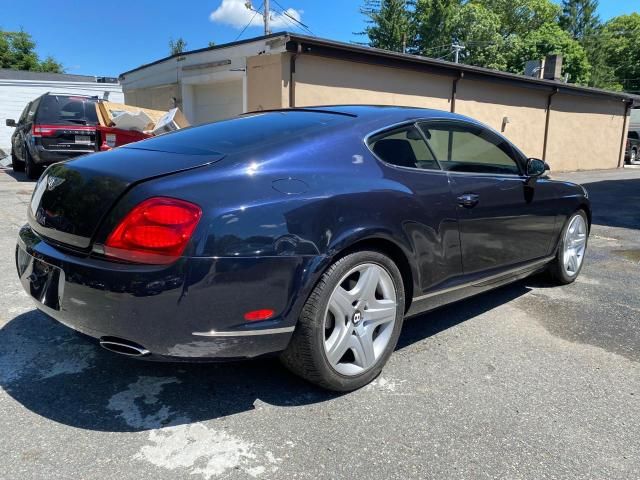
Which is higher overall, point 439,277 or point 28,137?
point 28,137

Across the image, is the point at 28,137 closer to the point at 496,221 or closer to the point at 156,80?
the point at 156,80

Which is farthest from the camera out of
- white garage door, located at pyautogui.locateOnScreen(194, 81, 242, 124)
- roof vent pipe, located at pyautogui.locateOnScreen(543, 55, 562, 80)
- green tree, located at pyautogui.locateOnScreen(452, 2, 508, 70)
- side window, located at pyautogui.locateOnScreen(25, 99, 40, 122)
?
green tree, located at pyautogui.locateOnScreen(452, 2, 508, 70)

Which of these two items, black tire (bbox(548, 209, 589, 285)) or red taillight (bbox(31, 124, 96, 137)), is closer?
black tire (bbox(548, 209, 589, 285))

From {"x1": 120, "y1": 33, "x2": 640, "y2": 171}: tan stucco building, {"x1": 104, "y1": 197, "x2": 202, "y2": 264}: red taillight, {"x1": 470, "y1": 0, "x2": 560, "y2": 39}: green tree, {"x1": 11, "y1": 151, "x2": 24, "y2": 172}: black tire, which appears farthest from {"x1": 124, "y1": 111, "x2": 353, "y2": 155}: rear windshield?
{"x1": 470, "y1": 0, "x2": 560, "y2": 39}: green tree

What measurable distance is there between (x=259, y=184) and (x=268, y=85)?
9655 mm

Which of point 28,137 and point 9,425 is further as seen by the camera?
point 28,137

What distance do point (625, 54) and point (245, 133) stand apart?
68.3 m

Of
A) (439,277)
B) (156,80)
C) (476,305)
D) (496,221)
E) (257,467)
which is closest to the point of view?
(257,467)

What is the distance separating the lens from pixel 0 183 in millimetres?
10773

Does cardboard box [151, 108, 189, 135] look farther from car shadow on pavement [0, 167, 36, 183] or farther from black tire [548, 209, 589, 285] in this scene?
black tire [548, 209, 589, 285]

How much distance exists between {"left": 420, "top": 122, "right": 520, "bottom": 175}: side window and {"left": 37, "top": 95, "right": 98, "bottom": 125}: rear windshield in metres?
9.50

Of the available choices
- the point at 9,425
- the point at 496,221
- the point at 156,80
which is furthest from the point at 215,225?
the point at 156,80

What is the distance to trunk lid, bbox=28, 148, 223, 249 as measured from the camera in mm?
2330

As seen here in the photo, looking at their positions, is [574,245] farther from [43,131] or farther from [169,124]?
[43,131]
